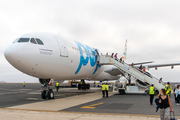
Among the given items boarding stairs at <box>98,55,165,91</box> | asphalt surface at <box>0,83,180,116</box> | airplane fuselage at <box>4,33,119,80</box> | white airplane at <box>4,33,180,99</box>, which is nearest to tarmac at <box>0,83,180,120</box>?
asphalt surface at <box>0,83,180,116</box>

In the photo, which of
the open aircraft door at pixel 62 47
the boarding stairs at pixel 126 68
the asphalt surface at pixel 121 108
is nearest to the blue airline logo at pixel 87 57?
the boarding stairs at pixel 126 68

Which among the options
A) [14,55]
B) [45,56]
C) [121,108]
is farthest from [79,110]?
[14,55]

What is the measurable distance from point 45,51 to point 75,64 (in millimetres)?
3303

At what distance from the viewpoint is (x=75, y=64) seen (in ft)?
45.2

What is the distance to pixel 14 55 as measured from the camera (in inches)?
389

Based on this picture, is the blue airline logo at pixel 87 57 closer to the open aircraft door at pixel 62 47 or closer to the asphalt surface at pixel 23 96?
the open aircraft door at pixel 62 47

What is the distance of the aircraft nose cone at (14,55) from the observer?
991 cm

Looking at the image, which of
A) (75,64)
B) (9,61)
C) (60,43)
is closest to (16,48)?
(9,61)

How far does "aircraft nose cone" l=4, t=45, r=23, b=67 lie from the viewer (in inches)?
390

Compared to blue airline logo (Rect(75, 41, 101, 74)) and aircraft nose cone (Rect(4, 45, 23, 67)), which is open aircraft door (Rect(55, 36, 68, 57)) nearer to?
blue airline logo (Rect(75, 41, 101, 74))

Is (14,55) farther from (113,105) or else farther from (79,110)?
(113,105)

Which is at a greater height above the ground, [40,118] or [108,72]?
[108,72]

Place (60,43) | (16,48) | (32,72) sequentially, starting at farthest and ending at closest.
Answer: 1. (60,43)
2. (32,72)
3. (16,48)

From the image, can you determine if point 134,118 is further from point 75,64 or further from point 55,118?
point 75,64
